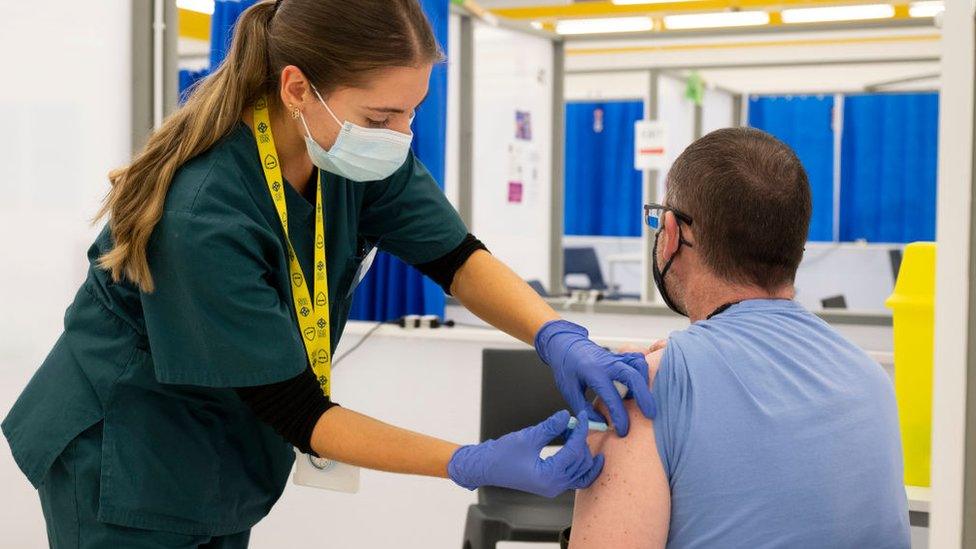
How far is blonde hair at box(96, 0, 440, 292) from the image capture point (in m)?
1.25

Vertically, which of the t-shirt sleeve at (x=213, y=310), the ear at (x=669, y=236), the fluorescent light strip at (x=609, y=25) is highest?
the fluorescent light strip at (x=609, y=25)

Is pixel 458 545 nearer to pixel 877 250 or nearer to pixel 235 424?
pixel 235 424

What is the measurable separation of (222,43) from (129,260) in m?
1.97

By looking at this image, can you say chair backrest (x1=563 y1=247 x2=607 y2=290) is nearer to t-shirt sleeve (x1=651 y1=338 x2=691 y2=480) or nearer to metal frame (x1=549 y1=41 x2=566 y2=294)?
metal frame (x1=549 y1=41 x2=566 y2=294)

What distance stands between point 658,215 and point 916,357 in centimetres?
77

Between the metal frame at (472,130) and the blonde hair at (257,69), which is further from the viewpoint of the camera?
the metal frame at (472,130)

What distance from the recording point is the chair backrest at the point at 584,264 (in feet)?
22.5

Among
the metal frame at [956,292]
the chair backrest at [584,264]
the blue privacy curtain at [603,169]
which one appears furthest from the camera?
the blue privacy curtain at [603,169]

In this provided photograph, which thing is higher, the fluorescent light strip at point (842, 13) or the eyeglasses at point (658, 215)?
the fluorescent light strip at point (842, 13)

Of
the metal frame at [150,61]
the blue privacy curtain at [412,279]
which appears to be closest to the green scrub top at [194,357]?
the metal frame at [150,61]

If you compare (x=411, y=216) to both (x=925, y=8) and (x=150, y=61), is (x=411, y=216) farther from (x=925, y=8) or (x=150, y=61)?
(x=925, y=8)

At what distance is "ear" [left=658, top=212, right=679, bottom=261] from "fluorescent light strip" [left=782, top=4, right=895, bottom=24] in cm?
360

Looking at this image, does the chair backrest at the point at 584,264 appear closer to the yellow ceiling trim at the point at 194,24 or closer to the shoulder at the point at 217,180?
the yellow ceiling trim at the point at 194,24

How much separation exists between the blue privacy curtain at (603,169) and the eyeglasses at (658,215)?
253 inches
